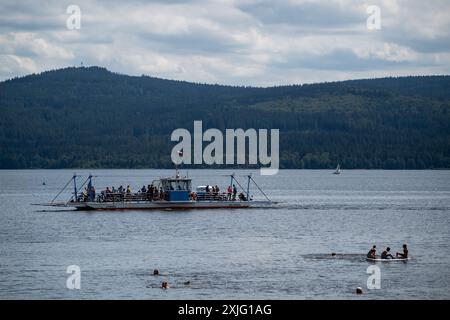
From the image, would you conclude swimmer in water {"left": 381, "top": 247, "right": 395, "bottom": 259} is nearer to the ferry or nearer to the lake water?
the lake water

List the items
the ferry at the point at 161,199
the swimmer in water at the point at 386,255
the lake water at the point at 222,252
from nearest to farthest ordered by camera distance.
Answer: the lake water at the point at 222,252
the swimmer in water at the point at 386,255
the ferry at the point at 161,199

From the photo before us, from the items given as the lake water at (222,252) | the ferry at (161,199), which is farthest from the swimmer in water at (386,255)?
the ferry at (161,199)

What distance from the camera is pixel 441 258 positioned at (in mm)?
58312

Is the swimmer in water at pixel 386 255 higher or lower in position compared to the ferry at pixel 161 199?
lower

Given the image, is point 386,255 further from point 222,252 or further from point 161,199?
point 161,199

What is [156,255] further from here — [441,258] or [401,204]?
[401,204]

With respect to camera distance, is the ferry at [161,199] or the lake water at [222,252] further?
the ferry at [161,199]

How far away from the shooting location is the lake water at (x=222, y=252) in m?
46.7

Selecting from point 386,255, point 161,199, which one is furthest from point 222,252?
point 161,199

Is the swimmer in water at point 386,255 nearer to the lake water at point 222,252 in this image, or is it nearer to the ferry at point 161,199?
the lake water at point 222,252

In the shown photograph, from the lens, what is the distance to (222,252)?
2415 inches

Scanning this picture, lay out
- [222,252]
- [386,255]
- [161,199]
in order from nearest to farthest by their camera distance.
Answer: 1. [386,255]
2. [222,252]
3. [161,199]

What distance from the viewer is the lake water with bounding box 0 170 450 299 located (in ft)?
153
